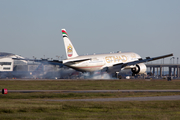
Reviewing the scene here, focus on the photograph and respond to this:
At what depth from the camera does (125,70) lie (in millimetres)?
76188

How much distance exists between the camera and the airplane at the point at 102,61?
216ft

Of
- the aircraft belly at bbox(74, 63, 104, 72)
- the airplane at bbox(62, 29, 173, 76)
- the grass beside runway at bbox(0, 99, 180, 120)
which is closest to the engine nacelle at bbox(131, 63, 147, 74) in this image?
the airplane at bbox(62, 29, 173, 76)

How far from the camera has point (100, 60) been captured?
70625 millimetres

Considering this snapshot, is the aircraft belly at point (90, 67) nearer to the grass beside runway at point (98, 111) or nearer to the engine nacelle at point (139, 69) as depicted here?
the engine nacelle at point (139, 69)

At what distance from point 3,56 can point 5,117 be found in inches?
4320

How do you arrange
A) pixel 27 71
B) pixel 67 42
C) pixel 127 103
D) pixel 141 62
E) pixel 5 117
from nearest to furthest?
pixel 5 117, pixel 127 103, pixel 67 42, pixel 141 62, pixel 27 71

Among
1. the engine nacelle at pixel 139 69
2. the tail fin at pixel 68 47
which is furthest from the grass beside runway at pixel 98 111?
the engine nacelle at pixel 139 69

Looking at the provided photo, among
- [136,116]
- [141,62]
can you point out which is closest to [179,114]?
[136,116]

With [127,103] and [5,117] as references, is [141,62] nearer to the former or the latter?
[127,103]

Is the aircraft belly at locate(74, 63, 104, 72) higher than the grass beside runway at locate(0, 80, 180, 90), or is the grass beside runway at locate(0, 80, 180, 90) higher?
the aircraft belly at locate(74, 63, 104, 72)

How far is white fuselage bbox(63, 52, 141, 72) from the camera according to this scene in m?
66.3

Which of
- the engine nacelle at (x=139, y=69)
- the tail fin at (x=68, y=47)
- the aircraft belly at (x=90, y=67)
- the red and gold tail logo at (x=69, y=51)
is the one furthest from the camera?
the engine nacelle at (x=139, y=69)

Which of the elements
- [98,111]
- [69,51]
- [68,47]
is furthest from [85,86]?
[98,111]

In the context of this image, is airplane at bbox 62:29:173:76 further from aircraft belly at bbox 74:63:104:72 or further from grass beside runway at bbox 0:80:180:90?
grass beside runway at bbox 0:80:180:90
